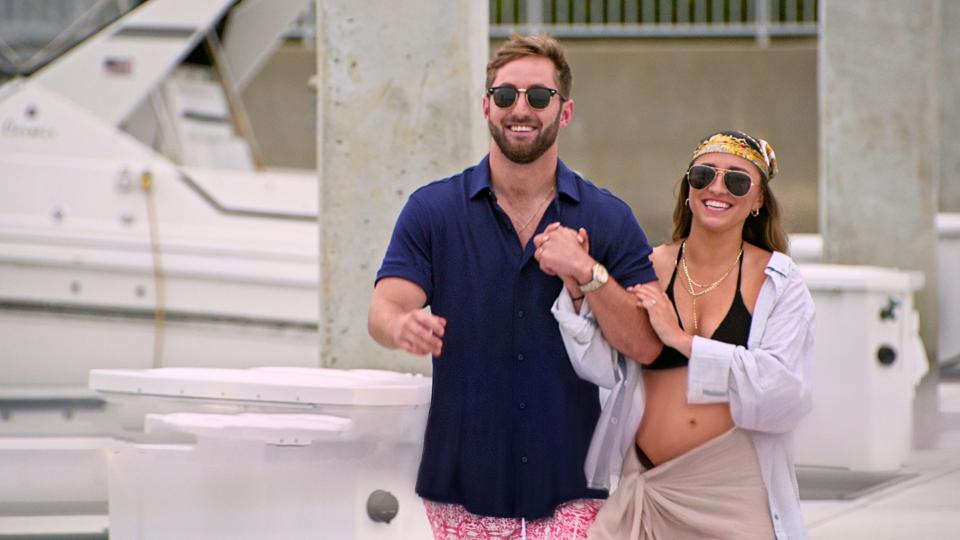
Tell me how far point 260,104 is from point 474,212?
16.9 m

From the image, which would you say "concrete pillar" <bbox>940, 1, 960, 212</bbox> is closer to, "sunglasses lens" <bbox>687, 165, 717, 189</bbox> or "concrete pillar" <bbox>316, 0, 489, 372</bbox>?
"concrete pillar" <bbox>316, 0, 489, 372</bbox>

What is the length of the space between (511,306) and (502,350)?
10 centimetres

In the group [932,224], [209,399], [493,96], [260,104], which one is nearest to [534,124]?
[493,96]

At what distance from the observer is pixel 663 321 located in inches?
119

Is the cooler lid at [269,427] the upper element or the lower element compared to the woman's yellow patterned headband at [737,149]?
lower

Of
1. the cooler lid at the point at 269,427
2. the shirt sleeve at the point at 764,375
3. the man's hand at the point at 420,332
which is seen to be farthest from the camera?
the cooler lid at the point at 269,427

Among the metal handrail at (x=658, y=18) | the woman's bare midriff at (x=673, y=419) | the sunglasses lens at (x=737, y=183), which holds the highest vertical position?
the metal handrail at (x=658, y=18)

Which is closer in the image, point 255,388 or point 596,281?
point 596,281

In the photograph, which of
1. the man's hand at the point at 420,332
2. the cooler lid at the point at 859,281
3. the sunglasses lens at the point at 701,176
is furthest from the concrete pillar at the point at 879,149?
the man's hand at the point at 420,332

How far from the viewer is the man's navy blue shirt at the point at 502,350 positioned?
3107 millimetres

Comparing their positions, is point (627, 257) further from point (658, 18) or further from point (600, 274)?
point (658, 18)

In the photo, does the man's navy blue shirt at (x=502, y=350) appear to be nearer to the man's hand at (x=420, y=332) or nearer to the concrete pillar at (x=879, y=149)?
the man's hand at (x=420, y=332)

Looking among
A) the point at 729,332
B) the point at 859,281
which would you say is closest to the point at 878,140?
the point at 859,281

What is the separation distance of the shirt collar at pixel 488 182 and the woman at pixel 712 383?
0.25 metres
